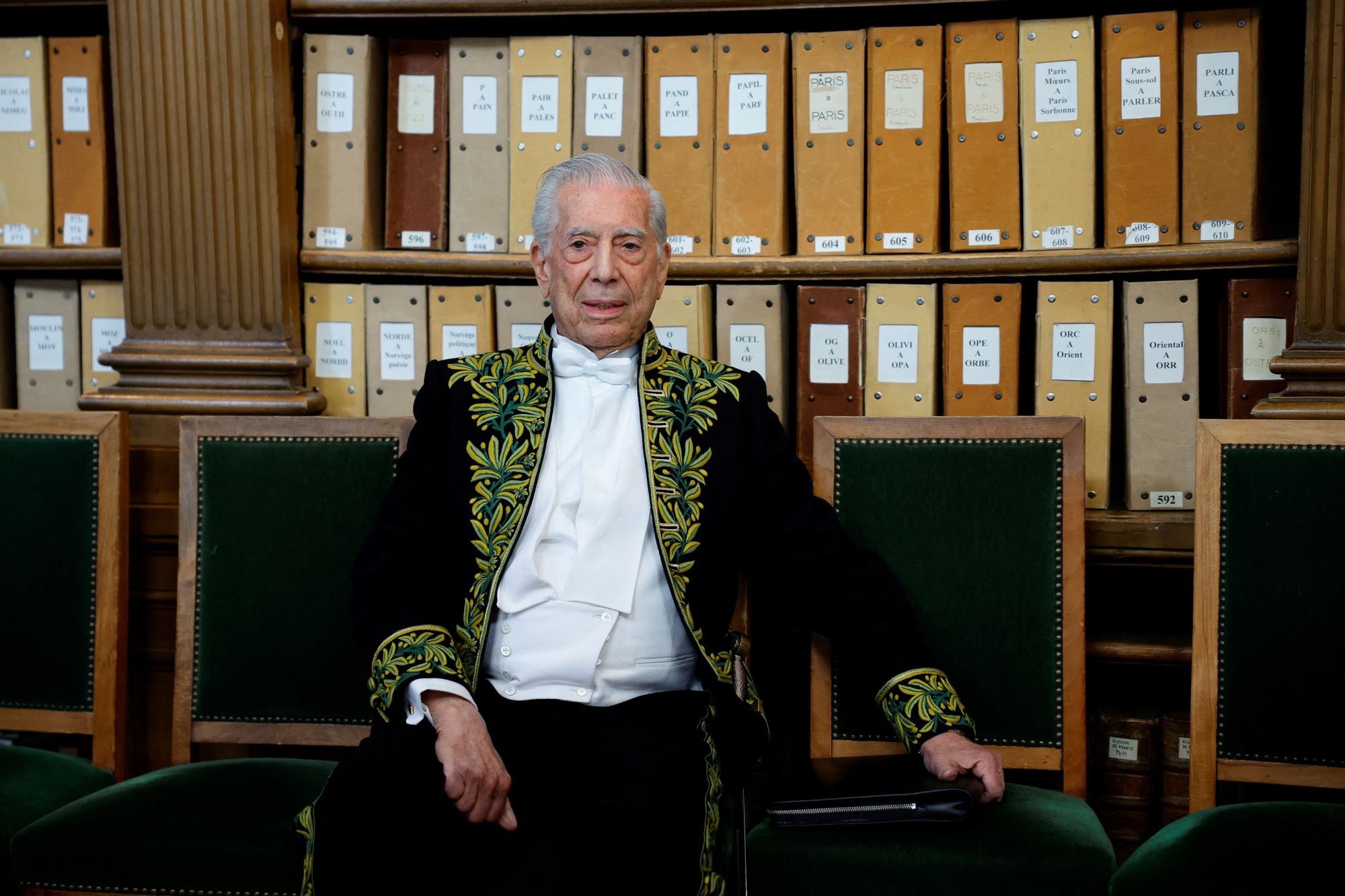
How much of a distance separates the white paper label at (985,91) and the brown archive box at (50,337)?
1.79 metres

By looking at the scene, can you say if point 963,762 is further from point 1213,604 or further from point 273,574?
point 273,574

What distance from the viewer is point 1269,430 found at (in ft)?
5.10

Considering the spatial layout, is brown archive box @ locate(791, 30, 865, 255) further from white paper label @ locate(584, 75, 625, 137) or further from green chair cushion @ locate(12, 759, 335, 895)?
green chair cushion @ locate(12, 759, 335, 895)

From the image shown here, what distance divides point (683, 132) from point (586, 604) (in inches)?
37.3

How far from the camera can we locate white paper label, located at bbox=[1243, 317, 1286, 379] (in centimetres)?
184

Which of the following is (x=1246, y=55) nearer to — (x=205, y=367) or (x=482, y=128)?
(x=482, y=128)

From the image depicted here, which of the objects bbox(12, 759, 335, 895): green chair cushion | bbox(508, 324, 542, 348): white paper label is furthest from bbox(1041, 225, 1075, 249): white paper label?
bbox(12, 759, 335, 895): green chair cushion

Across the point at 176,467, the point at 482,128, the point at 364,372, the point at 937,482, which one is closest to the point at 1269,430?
the point at 937,482

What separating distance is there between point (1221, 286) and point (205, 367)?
192 cm

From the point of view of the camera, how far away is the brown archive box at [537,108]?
198 centimetres

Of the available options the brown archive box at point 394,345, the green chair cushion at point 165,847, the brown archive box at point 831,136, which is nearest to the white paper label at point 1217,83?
the brown archive box at point 831,136

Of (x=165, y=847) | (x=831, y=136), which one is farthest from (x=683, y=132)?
(x=165, y=847)

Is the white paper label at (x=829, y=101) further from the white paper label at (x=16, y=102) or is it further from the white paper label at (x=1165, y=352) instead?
the white paper label at (x=16, y=102)

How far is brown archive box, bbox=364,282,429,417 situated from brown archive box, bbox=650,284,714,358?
462mm
